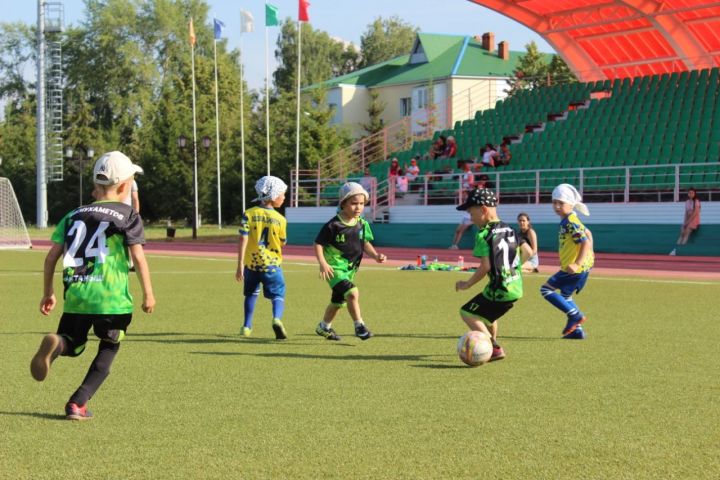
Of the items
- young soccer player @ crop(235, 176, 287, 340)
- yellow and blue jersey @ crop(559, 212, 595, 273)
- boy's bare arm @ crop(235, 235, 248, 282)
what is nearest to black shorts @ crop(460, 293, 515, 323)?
yellow and blue jersey @ crop(559, 212, 595, 273)

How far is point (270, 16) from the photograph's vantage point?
46656 millimetres

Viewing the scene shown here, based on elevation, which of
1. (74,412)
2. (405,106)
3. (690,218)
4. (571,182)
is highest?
(405,106)

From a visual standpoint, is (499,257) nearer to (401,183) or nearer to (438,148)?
(401,183)

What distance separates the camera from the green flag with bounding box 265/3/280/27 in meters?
46.5

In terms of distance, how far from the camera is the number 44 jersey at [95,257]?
6504 millimetres

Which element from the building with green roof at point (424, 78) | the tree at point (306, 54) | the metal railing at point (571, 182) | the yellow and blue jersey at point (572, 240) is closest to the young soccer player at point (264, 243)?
the yellow and blue jersey at point (572, 240)

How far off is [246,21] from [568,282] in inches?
1610

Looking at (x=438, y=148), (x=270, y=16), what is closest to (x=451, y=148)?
(x=438, y=148)

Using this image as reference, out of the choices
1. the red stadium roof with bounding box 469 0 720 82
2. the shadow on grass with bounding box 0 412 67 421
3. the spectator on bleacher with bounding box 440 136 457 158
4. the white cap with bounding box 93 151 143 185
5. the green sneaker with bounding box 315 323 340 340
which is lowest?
the green sneaker with bounding box 315 323 340 340

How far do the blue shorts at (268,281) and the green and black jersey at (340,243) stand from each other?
2.36 ft

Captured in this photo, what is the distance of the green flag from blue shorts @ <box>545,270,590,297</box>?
36888 mm

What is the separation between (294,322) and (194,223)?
103ft

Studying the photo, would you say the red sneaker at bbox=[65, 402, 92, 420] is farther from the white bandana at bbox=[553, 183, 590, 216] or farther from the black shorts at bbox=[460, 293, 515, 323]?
the white bandana at bbox=[553, 183, 590, 216]

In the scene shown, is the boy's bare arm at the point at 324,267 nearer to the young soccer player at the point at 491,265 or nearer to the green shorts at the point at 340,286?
the green shorts at the point at 340,286
